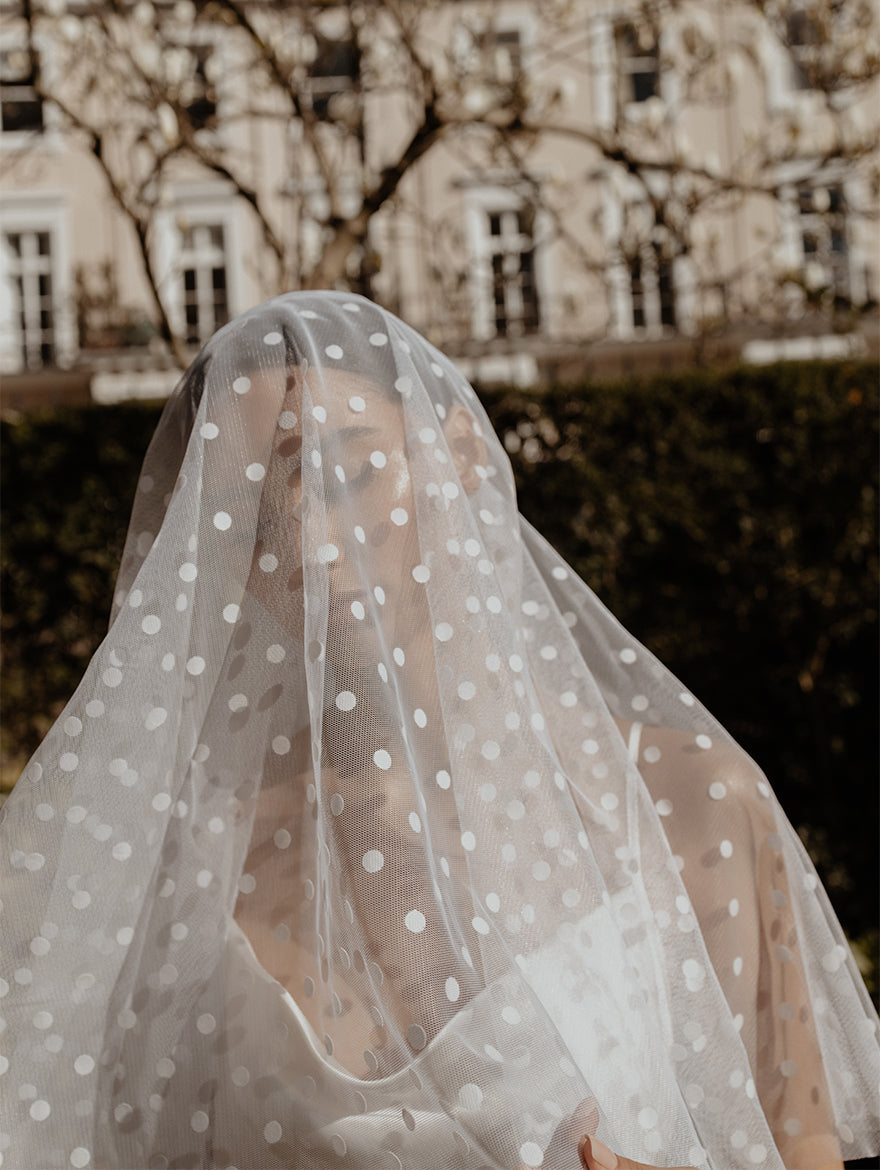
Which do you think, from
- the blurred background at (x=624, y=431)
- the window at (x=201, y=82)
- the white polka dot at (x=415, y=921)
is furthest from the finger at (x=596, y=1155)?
the window at (x=201, y=82)

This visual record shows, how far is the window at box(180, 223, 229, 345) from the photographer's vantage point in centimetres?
1819

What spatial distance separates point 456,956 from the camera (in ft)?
3.76

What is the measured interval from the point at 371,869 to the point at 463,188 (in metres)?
17.9

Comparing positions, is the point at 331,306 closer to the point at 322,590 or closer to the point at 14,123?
the point at 322,590

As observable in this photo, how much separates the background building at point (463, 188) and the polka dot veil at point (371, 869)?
3.45m

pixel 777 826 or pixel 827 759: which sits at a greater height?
pixel 777 826

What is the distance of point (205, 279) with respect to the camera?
18.5m

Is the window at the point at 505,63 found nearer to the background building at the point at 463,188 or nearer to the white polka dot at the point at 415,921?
the background building at the point at 463,188

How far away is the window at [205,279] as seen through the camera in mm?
18188

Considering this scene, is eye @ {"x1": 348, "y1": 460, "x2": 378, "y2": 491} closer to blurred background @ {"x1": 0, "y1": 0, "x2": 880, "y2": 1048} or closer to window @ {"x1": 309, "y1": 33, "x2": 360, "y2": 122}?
blurred background @ {"x1": 0, "y1": 0, "x2": 880, "y2": 1048}

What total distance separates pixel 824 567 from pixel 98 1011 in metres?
4.89

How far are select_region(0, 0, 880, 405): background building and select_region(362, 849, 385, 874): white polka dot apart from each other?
3.79m

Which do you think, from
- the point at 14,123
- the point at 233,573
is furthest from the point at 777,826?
the point at 14,123

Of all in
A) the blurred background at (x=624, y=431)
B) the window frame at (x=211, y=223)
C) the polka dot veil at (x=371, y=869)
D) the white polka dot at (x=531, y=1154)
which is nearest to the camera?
the white polka dot at (x=531, y=1154)
